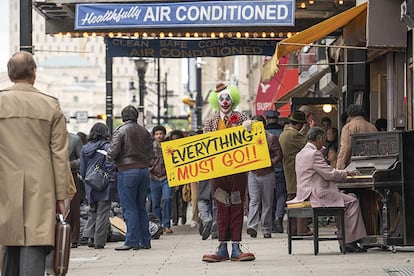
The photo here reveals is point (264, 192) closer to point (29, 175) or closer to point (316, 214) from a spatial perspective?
point (316, 214)

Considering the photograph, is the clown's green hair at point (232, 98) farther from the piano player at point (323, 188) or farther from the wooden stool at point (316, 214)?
the wooden stool at point (316, 214)

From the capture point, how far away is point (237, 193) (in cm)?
1297

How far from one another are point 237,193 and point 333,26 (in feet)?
13.9

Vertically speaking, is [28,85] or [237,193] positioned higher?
[28,85]

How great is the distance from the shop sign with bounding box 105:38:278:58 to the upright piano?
7147 millimetres

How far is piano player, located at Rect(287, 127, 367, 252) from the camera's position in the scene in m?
13.9

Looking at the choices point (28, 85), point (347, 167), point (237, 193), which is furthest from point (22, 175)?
point (347, 167)

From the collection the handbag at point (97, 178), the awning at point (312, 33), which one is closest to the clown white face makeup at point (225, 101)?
the awning at point (312, 33)

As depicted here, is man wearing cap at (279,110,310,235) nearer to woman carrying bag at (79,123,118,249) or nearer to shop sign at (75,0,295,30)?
shop sign at (75,0,295,30)

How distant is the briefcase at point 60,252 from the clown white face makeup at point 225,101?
4981 mm

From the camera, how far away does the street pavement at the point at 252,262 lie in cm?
1191

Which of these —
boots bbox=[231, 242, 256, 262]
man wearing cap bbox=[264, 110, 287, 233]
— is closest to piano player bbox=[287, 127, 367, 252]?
boots bbox=[231, 242, 256, 262]

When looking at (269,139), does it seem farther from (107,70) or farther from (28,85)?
(107,70)

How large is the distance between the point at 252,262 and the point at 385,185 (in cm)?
165
